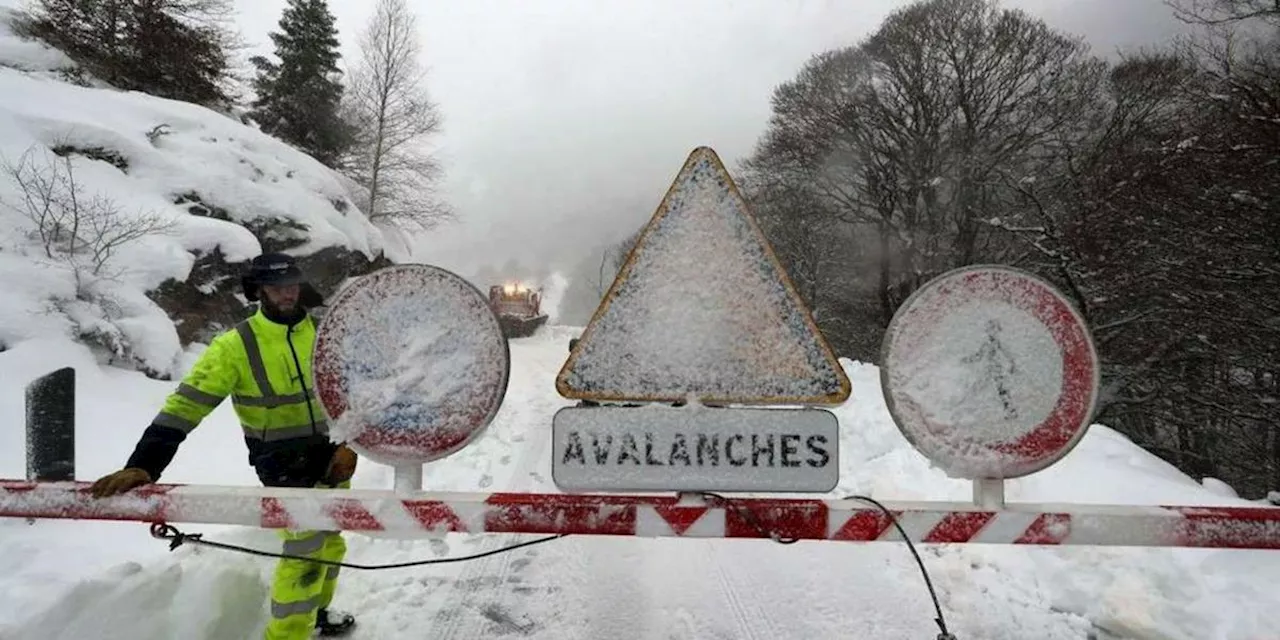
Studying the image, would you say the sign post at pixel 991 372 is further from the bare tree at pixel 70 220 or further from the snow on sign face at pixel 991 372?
the bare tree at pixel 70 220

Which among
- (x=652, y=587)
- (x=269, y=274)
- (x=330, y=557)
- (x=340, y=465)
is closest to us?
(x=340, y=465)

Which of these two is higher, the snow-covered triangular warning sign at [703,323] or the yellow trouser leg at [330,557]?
the snow-covered triangular warning sign at [703,323]

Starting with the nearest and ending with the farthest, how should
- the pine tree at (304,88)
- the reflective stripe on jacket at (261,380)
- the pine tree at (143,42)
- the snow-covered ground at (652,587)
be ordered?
the reflective stripe on jacket at (261,380) < the snow-covered ground at (652,587) < the pine tree at (143,42) < the pine tree at (304,88)

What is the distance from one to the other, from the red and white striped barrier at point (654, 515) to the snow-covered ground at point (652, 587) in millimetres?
1763

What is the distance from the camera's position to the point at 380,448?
1.72 metres

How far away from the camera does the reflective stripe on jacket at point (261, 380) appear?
2.42m

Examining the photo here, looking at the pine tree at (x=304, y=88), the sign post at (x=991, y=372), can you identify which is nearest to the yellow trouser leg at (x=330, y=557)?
the sign post at (x=991, y=372)

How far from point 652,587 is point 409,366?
2714 mm

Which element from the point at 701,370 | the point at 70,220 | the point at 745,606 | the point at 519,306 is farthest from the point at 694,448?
the point at 519,306

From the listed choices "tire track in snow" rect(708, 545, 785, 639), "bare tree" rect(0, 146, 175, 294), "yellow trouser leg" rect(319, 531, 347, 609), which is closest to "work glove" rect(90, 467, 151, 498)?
"yellow trouser leg" rect(319, 531, 347, 609)

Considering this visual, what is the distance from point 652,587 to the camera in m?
3.85

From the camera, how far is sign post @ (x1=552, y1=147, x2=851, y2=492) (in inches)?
65.3

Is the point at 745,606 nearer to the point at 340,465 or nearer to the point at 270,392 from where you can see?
the point at 340,465

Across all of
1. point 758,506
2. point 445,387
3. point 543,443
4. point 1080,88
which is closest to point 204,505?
point 445,387
